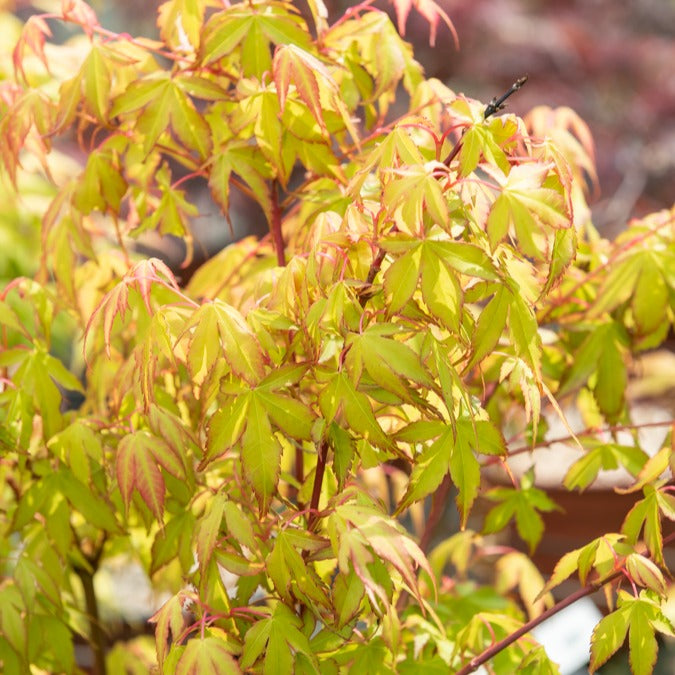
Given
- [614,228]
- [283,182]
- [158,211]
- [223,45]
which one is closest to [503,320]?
[283,182]

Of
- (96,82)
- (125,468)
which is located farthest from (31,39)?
(125,468)

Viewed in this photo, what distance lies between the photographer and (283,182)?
3.55 ft

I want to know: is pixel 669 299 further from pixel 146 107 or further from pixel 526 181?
pixel 146 107

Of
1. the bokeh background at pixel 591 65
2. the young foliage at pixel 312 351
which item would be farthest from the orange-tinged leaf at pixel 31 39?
the bokeh background at pixel 591 65

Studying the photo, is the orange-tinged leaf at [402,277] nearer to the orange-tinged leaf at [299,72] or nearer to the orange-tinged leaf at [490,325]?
the orange-tinged leaf at [490,325]

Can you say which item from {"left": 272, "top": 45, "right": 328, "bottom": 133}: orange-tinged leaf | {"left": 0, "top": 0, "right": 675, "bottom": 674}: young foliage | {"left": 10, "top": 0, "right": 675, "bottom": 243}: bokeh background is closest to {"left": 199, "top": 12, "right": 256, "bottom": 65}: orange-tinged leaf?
{"left": 0, "top": 0, "right": 675, "bottom": 674}: young foliage

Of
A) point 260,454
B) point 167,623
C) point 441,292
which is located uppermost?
point 441,292

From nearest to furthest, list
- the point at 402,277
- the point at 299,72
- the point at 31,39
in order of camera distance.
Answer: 1. the point at 402,277
2. the point at 299,72
3. the point at 31,39

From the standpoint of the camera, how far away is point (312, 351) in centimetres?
91

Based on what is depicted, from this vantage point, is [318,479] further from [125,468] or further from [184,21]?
[184,21]

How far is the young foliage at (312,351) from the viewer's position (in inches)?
34.6

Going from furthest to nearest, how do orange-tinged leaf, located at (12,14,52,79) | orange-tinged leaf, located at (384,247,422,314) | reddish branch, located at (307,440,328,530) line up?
orange-tinged leaf, located at (12,14,52,79), reddish branch, located at (307,440,328,530), orange-tinged leaf, located at (384,247,422,314)

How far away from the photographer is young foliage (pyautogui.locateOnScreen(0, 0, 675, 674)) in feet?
2.88

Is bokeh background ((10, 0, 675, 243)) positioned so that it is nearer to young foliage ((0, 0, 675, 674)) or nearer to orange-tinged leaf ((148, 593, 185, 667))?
young foliage ((0, 0, 675, 674))
